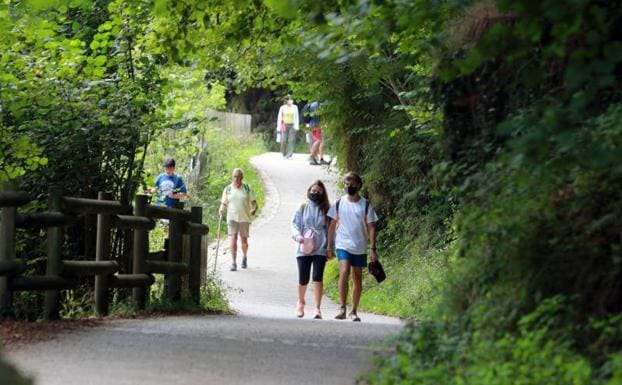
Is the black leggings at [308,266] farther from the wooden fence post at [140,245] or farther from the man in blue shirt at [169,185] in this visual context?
the man in blue shirt at [169,185]

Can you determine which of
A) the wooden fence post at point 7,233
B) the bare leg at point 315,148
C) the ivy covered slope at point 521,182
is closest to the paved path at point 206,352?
the ivy covered slope at point 521,182

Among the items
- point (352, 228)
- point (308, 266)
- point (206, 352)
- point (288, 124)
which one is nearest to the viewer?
point (206, 352)

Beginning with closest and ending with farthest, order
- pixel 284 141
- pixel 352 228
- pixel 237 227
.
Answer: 1. pixel 352 228
2. pixel 237 227
3. pixel 284 141

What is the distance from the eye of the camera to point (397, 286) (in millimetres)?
20672

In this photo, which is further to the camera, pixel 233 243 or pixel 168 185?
pixel 233 243

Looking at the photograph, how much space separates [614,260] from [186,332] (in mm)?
5323

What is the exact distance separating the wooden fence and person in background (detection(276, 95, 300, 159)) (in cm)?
2441

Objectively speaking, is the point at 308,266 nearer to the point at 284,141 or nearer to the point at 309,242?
the point at 309,242

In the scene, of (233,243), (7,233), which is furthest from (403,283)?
(7,233)

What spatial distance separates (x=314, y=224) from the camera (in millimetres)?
16734

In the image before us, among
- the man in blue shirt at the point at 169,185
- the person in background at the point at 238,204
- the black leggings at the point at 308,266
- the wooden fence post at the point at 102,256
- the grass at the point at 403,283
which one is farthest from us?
the person in background at the point at 238,204

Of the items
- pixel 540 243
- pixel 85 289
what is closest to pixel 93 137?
pixel 85 289

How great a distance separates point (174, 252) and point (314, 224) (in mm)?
1797

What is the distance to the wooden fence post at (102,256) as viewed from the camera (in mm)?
14352
